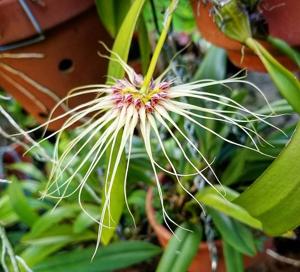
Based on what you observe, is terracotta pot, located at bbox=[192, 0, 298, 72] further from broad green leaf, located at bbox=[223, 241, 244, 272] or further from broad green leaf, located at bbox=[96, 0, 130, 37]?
broad green leaf, located at bbox=[223, 241, 244, 272]

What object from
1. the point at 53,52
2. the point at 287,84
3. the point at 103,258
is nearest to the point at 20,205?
the point at 103,258

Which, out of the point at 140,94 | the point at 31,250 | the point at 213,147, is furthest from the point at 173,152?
the point at 140,94

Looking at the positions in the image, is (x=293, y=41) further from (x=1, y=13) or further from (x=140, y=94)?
(x=1, y=13)

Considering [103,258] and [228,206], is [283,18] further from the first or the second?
[103,258]

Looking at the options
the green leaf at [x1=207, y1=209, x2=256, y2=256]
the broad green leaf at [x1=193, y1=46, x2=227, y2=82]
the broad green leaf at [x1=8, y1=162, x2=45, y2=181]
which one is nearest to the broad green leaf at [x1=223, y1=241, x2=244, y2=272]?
the green leaf at [x1=207, y1=209, x2=256, y2=256]

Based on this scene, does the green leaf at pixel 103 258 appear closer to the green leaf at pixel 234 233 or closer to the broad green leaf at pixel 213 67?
the green leaf at pixel 234 233

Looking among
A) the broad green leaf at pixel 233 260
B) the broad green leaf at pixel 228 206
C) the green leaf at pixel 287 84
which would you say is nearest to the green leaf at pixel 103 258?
the broad green leaf at pixel 233 260
